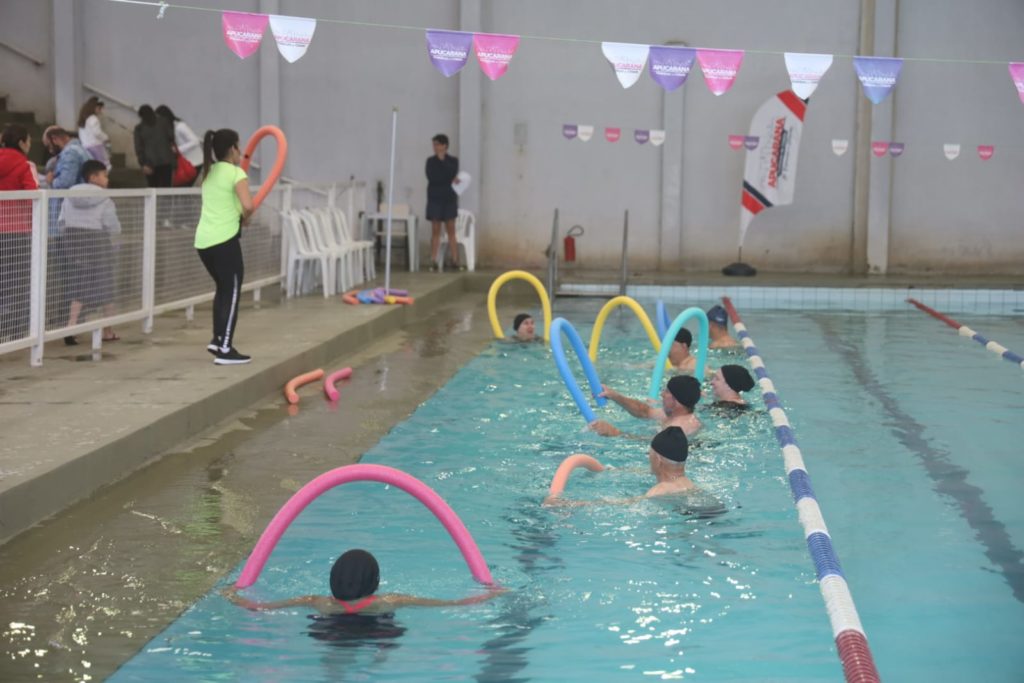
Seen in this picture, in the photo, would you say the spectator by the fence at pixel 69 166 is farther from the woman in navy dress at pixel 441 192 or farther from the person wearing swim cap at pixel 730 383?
the woman in navy dress at pixel 441 192

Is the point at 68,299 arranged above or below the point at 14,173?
below

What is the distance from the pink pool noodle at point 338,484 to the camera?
5301 mm

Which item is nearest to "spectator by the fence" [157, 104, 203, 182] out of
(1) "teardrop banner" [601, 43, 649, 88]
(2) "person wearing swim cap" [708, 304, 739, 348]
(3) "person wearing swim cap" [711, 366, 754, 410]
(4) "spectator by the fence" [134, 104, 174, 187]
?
(4) "spectator by the fence" [134, 104, 174, 187]

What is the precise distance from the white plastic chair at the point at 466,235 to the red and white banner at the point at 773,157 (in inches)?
153

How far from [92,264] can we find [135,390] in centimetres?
178

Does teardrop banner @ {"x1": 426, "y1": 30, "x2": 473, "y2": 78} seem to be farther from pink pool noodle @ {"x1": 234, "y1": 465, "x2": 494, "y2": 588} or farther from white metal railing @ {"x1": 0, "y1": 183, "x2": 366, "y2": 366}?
pink pool noodle @ {"x1": 234, "y1": 465, "x2": 494, "y2": 588}

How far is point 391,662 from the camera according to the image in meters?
4.98

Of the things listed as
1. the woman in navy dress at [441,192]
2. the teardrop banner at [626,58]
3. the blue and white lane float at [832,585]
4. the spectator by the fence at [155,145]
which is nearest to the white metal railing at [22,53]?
the spectator by the fence at [155,145]

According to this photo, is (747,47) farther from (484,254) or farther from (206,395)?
(206,395)

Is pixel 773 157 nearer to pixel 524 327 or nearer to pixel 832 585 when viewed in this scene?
pixel 524 327

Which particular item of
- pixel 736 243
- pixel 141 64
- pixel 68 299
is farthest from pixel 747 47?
pixel 68 299

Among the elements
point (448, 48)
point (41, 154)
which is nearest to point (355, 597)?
point (448, 48)

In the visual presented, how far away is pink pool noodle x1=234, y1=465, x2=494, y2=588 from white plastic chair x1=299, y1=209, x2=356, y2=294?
10.3m

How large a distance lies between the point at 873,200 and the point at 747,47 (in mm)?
2923
